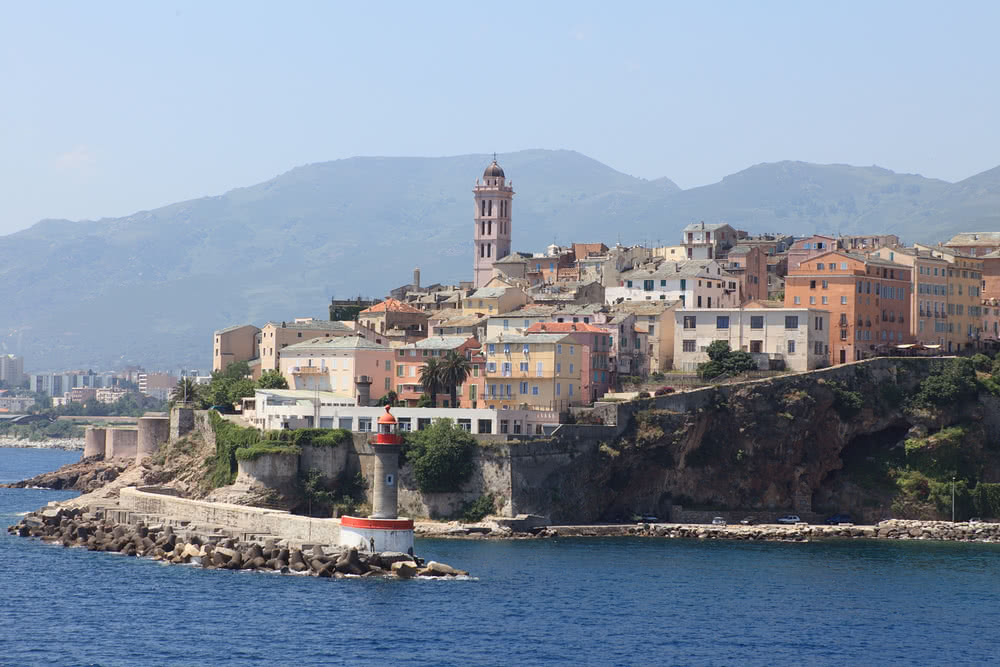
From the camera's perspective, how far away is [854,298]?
317 ft

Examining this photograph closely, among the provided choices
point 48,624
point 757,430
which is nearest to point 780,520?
point 757,430

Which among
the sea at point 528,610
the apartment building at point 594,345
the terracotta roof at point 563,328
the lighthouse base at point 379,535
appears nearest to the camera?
the sea at point 528,610

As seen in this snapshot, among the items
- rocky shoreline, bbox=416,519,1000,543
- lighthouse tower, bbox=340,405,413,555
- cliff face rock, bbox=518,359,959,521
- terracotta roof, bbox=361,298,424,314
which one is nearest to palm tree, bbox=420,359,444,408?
cliff face rock, bbox=518,359,959,521

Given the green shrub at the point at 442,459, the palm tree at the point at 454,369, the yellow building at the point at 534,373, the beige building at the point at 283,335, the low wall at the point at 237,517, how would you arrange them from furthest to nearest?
the beige building at the point at 283,335
the palm tree at the point at 454,369
the yellow building at the point at 534,373
the green shrub at the point at 442,459
the low wall at the point at 237,517

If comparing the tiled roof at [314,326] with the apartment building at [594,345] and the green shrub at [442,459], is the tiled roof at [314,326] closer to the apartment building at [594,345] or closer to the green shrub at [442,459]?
the apartment building at [594,345]

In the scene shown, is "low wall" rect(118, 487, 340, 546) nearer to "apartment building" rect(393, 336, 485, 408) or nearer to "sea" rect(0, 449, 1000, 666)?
"sea" rect(0, 449, 1000, 666)

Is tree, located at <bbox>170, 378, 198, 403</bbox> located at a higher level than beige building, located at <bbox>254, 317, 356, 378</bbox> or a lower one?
lower

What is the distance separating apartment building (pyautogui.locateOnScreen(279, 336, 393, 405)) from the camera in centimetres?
9412

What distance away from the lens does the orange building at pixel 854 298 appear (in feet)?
316

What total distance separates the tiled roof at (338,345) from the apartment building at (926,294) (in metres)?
32.3

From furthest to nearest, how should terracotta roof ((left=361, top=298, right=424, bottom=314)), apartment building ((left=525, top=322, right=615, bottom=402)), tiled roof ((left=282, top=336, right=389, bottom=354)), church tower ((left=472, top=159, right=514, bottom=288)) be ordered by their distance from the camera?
church tower ((left=472, top=159, right=514, bottom=288)) → terracotta roof ((left=361, top=298, right=424, bottom=314)) → tiled roof ((left=282, top=336, right=389, bottom=354)) → apartment building ((left=525, top=322, right=615, bottom=402))

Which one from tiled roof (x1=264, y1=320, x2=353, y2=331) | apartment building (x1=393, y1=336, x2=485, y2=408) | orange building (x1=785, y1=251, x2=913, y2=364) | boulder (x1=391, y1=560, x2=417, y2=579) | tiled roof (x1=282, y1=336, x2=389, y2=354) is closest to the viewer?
boulder (x1=391, y1=560, x2=417, y2=579)

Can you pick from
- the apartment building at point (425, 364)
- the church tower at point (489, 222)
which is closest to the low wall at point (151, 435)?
the apartment building at point (425, 364)

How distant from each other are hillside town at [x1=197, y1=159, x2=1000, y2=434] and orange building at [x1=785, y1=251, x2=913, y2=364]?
0.29ft
